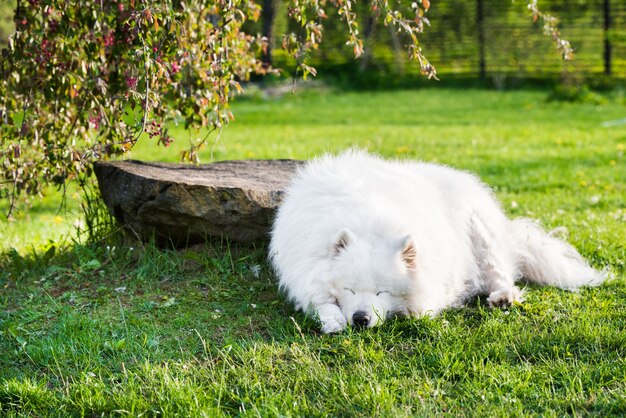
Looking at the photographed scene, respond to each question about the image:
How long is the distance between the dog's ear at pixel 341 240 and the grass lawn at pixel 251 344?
0.45 m

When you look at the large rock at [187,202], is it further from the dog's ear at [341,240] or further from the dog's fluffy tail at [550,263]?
the dog's fluffy tail at [550,263]

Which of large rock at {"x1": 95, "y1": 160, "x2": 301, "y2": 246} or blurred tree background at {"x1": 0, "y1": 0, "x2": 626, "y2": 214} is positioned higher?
blurred tree background at {"x1": 0, "y1": 0, "x2": 626, "y2": 214}

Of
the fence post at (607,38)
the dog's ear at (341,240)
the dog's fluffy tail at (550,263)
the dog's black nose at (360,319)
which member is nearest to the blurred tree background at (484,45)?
the fence post at (607,38)

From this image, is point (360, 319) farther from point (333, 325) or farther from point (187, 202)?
point (187, 202)

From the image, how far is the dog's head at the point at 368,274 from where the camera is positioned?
158 inches

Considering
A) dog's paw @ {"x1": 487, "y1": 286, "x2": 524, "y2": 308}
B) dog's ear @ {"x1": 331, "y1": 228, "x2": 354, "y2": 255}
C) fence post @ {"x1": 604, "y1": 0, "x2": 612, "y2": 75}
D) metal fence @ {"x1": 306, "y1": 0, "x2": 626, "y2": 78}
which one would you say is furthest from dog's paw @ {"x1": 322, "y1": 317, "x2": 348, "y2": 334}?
fence post @ {"x1": 604, "y1": 0, "x2": 612, "y2": 75}

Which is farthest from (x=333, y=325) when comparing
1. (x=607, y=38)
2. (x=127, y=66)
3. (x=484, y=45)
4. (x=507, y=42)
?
(x=484, y=45)

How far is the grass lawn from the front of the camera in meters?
3.39

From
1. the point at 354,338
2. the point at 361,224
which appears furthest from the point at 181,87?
the point at 354,338

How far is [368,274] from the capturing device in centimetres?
402

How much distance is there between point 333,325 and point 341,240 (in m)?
0.46

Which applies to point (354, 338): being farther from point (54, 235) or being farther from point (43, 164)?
point (54, 235)

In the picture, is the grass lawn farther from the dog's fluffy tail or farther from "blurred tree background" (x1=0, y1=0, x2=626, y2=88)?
"blurred tree background" (x1=0, y1=0, x2=626, y2=88)

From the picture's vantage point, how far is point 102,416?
3.29 meters
